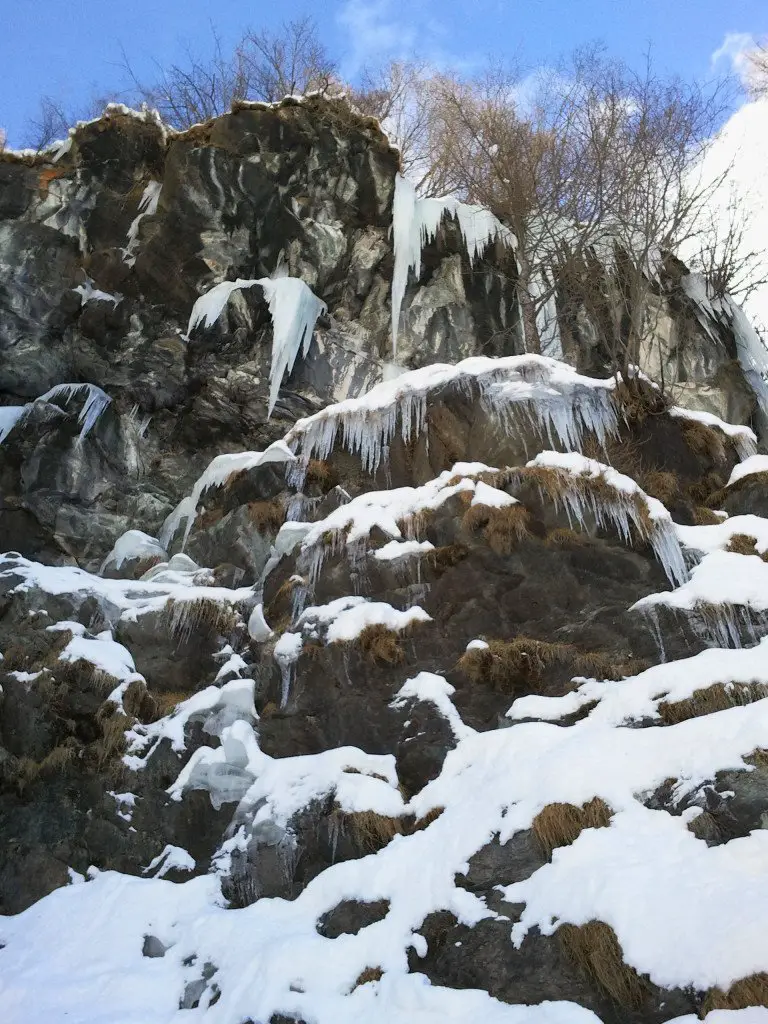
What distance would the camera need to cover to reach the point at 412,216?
A: 1462 cm

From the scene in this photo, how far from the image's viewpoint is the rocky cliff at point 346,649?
4.96m

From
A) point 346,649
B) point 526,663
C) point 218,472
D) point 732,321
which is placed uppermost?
point 732,321

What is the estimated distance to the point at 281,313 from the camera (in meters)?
13.8

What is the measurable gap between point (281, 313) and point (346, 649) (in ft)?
25.5

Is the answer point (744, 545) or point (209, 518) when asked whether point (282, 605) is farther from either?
point (744, 545)

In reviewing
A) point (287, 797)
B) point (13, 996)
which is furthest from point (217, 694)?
point (13, 996)

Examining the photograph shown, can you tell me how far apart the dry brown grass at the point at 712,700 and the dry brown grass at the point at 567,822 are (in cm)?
99

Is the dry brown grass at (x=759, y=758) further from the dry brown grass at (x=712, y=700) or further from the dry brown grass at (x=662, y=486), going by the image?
the dry brown grass at (x=662, y=486)

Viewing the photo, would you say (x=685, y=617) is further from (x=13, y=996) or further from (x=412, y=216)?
(x=412, y=216)

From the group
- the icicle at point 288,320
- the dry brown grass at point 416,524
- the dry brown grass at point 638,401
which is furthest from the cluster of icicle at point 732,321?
the dry brown grass at point 416,524

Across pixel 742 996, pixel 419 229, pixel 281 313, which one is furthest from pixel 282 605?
pixel 419 229

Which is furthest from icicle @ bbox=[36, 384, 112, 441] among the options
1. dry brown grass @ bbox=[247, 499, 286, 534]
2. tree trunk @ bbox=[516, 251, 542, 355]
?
tree trunk @ bbox=[516, 251, 542, 355]

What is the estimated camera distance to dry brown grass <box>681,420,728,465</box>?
9.99 m

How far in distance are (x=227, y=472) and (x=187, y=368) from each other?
3.59 meters
